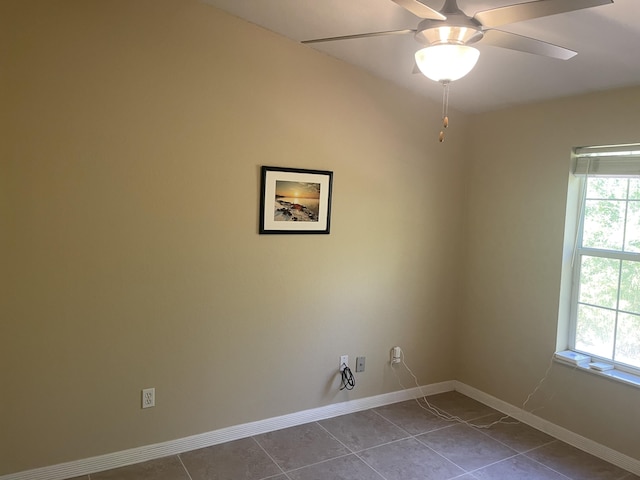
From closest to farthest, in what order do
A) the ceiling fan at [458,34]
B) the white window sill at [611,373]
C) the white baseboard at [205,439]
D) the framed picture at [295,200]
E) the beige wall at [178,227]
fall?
the ceiling fan at [458,34], the beige wall at [178,227], the white baseboard at [205,439], the white window sill at [611,373], the framed picture at [295,200]

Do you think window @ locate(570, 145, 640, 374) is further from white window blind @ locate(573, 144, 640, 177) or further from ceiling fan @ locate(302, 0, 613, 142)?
ceiling fan @ locate(302, 0, 613, 142)

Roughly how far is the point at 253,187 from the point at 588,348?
7.92ft

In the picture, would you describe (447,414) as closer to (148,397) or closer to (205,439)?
(205,439)

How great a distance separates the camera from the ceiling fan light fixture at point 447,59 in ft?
5.62

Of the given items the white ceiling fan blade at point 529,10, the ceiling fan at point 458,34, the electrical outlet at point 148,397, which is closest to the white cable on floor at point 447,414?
the electrical outlet at point 148,397

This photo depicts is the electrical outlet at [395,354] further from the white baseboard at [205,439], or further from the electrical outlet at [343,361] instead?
the electrical outlet at [343,361]

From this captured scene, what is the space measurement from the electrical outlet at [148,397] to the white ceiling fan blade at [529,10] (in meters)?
2.45

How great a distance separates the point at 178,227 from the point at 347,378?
5.25 ft

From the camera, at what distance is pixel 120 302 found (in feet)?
8.49

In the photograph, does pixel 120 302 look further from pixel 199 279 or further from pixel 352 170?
pixel 352 170

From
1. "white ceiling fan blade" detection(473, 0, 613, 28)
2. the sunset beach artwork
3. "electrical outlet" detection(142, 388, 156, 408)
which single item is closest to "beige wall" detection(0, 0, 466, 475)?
"electrical outlet" detection(142, 388, 156, 408)

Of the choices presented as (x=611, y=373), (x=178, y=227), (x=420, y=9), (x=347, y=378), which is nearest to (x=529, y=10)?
(x=420, y=9)

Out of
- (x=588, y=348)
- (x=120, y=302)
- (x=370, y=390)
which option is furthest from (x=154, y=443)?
(x=588, y=348)

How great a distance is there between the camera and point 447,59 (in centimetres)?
172
